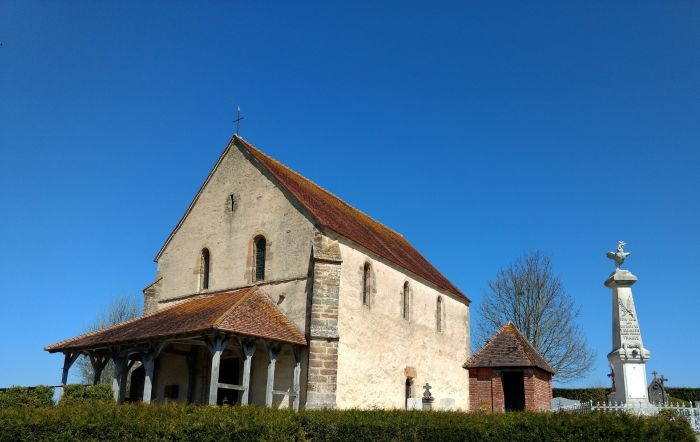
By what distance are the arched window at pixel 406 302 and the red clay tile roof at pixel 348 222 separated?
2.47ft

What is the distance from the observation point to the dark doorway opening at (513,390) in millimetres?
26875

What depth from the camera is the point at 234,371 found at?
21062 mm

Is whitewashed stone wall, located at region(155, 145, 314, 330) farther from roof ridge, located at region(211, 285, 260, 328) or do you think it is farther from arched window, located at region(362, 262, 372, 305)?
arched window, located at region(362, 262, 372, 305)

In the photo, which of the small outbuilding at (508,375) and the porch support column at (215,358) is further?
the small outbuilding at (508,375)

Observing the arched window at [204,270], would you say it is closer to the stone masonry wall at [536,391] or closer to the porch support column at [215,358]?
the porch support column at [215,358]

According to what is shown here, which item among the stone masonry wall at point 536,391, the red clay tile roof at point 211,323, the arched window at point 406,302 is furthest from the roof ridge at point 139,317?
the stone masonry wall at point 536,391

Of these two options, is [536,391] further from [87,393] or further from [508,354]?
[87,393]

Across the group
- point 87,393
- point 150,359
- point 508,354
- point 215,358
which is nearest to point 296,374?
point 215,358

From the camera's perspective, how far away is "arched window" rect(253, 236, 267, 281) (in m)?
21.6

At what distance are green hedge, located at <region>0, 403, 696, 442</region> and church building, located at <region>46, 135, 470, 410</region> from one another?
191 inches

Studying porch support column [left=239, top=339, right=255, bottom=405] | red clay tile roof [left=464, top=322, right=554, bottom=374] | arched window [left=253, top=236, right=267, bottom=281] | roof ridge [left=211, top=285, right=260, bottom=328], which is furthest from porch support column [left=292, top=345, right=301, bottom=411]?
red clay tile roof [left=464, top=322, right=554, bottom=374]

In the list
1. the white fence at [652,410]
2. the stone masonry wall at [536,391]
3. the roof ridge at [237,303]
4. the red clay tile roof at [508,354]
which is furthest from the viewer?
the red clay tile roof at [508,354]

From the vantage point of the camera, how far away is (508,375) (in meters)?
27.1

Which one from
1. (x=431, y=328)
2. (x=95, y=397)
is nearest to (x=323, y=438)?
(x=95, y=397)
